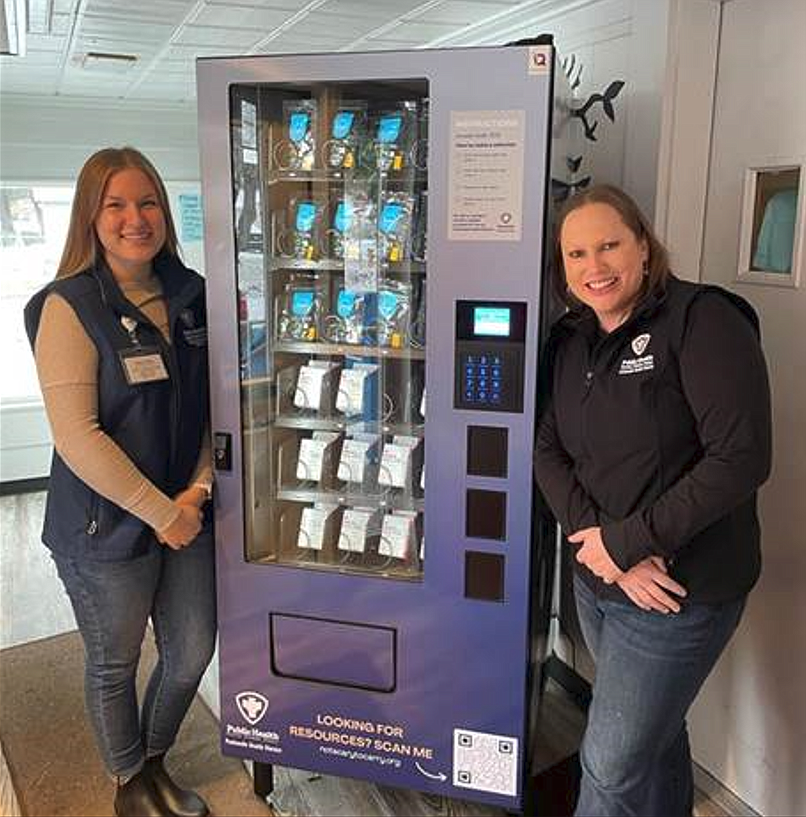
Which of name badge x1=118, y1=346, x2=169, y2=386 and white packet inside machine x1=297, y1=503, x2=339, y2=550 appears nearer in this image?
name badge x1=118, y1=346, x2=169, y2=386

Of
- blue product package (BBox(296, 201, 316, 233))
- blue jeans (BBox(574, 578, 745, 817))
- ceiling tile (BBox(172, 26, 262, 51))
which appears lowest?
blue jeans (BBox(574, 578, 745, 817))

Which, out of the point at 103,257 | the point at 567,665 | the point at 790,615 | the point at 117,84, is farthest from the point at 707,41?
the point at 117,84

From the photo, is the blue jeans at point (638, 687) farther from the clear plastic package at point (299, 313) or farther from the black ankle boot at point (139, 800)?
the black ankle boot at point (139, 800)

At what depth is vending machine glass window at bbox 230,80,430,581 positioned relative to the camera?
191 cm

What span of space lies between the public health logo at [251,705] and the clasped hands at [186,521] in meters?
0.42

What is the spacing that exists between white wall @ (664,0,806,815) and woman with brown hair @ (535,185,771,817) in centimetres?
49

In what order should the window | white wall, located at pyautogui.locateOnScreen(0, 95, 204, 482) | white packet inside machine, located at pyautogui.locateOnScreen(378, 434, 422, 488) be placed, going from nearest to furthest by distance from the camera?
white packet inside machine, located at pyautogui.locateOnScreen(378, 434, 422, 488), white wall, located at pyautogui.locateOnScreen(0, 95, 204, 482), the window

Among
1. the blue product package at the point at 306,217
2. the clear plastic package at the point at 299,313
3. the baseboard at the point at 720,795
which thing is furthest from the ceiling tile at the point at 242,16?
the baseboard at the point at 720,795

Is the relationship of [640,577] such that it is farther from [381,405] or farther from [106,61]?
[106,61]

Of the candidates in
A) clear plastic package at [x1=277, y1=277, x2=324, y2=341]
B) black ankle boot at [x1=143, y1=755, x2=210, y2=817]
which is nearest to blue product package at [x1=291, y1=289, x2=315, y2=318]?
clear plastic package at [x1=277, y1=277, x2=324, y2=341]

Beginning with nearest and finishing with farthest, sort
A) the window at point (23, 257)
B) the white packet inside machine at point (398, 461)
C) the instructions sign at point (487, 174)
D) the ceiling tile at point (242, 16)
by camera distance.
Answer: the instructions sign at point (487, 174)
the white packet inside machine at point (398, 461)
the ceiling tile at point (242, 16)
the window at point (23, 257)

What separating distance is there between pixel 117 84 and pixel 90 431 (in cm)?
315

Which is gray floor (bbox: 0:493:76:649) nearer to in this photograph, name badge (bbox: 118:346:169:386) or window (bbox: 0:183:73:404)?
window (bbox: 0:183:73:404)

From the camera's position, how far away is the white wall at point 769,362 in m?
1.86
